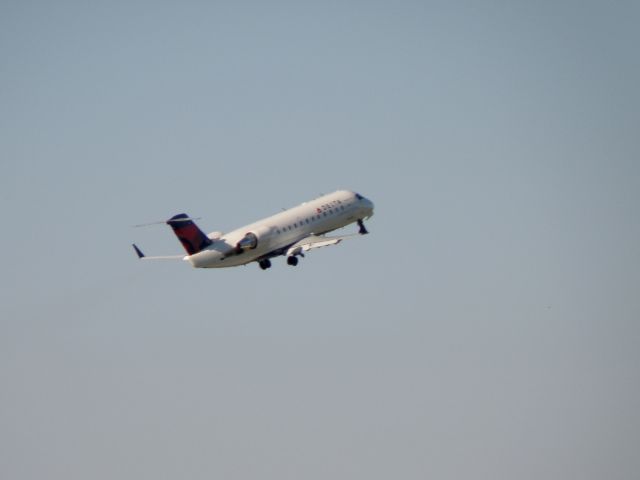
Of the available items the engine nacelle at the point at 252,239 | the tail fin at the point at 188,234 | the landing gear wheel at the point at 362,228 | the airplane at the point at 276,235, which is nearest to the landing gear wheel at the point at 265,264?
the airplane at the point at 276,235

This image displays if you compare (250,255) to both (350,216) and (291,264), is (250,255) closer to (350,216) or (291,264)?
(291,264)

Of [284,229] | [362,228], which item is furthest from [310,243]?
[362,228]

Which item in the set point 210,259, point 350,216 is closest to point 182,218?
point 210,259

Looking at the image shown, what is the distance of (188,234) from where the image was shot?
128500 mm

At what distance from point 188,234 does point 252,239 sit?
5592mm

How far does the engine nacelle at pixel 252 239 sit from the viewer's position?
12838 cm

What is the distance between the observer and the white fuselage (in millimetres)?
128125

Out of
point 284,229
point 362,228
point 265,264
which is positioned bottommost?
point 265,264

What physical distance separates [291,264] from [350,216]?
512 inches

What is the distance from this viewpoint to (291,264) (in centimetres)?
13300

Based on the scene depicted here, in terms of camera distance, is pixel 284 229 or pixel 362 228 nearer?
pixel 284 229

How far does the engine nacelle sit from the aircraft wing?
10.9 feet

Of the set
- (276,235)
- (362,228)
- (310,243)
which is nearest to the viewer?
(276,235)

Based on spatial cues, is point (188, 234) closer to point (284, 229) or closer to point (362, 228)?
point (284, 229)
